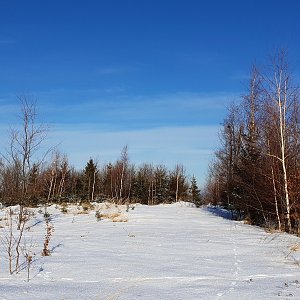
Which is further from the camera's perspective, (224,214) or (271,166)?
(224,214)

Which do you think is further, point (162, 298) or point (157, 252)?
point (157, 252)

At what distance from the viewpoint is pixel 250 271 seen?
7086mm

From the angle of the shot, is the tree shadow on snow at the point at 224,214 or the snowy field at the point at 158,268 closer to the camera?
the snowy field at the point at 158,268

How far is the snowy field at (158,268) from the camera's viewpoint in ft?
17.5

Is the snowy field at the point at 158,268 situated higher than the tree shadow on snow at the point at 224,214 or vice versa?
the tree shadow on snow at the point at 224,214

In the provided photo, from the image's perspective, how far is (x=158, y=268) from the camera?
7.18 meters

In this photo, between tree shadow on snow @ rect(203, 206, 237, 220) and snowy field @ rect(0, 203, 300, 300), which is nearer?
snowy field @ rect(0, 203, 300, 300)

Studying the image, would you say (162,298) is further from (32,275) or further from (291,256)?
(291,256)

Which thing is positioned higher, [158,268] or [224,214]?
[224,214]

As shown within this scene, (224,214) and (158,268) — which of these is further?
(224,214)

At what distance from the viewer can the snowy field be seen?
5.33 meters

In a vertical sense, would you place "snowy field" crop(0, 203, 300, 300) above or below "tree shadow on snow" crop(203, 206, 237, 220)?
below

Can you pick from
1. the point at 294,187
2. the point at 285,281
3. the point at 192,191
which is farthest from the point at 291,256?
the point at 192,191

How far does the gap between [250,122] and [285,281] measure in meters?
15.9
